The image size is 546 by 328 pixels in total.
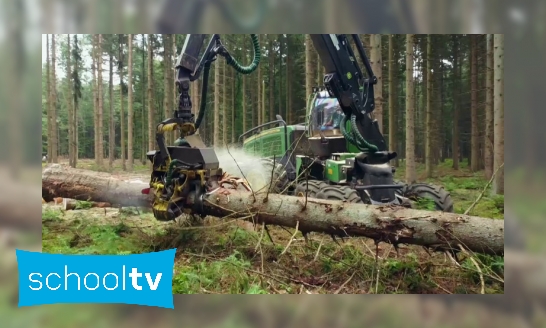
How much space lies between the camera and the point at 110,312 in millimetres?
3012

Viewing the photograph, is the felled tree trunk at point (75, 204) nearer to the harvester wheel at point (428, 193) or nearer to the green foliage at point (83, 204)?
the green foliage at point (83, 204)

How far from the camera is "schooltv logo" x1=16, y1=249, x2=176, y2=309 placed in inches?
117

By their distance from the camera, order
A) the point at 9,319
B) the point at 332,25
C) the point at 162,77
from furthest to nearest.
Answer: the point at 162,77
the point at 332,25
the point at 9,319

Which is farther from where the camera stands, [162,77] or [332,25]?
[162,77]

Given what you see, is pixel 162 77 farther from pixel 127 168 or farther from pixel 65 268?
pixel 65 268

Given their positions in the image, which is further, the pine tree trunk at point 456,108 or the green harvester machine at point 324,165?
the green harvester machine at point 324,165

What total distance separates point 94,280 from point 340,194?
5.71 feet

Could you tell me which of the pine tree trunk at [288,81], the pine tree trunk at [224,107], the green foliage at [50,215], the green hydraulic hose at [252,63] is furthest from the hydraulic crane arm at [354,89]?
the green foliage at [50,215]

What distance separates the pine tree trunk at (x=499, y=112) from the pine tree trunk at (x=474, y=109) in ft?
0.42

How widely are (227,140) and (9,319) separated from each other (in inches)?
71.7

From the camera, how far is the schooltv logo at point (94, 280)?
117 inches

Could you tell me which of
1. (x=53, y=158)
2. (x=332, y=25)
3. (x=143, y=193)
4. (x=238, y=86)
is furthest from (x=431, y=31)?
(x=53, y=158)

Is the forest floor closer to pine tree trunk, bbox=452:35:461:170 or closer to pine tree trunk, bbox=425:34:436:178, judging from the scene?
pine tree trunk, bbox=452:35:461:170

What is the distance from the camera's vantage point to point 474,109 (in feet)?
11.0
